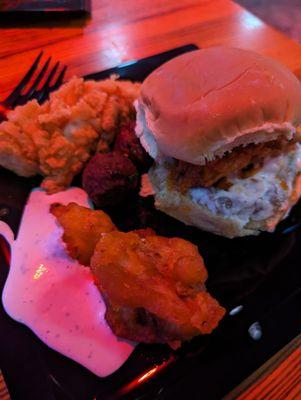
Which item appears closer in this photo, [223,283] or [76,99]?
[223,283]

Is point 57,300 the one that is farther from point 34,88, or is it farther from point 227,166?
point 34,88

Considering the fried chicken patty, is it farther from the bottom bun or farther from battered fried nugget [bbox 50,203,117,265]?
battered fried nugget [bbox 50,203,117,265]

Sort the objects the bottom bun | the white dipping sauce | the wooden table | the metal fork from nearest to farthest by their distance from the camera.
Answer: the white dipping sauce < the bottom bun < the metal fork < the wooden table

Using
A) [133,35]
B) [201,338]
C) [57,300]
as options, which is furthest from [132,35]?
[201,338]

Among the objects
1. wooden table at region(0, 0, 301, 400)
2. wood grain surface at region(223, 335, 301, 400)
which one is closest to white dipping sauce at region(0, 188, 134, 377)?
wood grain surface at region(223, 335, 301, 400)

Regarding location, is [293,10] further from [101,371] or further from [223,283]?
[101,371]

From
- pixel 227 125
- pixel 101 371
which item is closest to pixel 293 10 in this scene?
pixel 227 125

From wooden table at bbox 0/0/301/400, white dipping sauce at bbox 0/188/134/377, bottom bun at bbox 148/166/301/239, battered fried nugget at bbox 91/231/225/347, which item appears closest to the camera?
battered fried nugget at bbox 91/231/225/347
